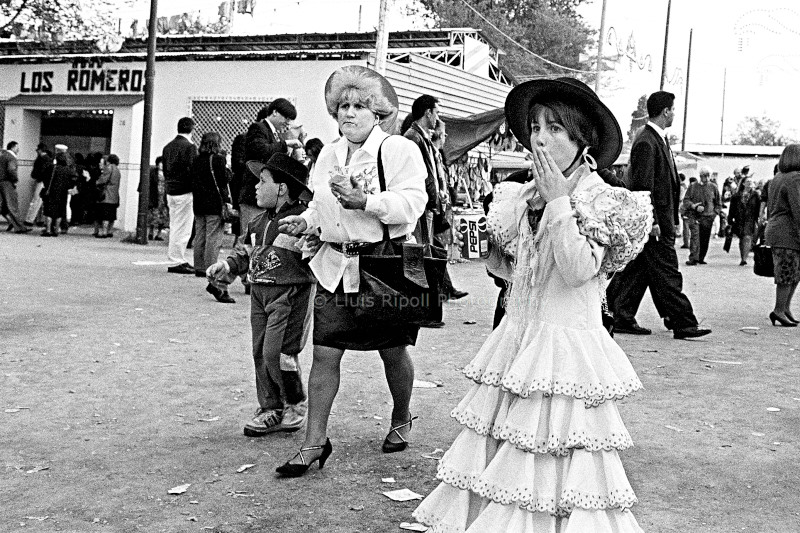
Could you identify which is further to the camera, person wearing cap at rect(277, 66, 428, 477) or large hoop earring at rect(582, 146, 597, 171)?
person wearing cap at rect(277, 66, 428, 477)

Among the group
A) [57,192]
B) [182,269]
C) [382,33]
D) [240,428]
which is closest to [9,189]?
[57,192]

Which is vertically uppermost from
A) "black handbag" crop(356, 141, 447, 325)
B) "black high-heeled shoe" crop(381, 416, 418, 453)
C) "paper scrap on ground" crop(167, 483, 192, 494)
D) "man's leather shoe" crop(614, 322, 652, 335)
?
"black handbag" crop(356, 141, 447, 325)

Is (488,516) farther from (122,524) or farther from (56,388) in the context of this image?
(56,388)

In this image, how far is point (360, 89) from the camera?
4.75 m

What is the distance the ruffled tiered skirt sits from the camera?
10.4 ft

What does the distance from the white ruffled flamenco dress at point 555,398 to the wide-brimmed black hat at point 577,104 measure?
0.13 meters

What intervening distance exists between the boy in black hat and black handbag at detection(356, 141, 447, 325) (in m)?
0.62

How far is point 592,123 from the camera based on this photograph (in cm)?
345

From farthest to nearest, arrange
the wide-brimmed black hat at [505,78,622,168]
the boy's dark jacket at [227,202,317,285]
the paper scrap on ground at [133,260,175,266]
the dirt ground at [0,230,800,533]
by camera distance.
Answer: the paper scrap on ground at [133,260,175,266] → the boy's dark jacket at [227,202,317,285] → the dirt ground at [0,230,800,533] → the wide-brimmed black hat at [505,78,622,168]

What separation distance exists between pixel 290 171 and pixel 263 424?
1372 mm

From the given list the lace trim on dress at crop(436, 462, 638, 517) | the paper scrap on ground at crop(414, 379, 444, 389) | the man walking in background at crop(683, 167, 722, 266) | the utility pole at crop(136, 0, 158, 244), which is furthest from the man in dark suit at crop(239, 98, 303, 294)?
the man walking in background at crop(683, 167, 722, 266)

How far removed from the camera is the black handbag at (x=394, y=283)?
471 centimetres

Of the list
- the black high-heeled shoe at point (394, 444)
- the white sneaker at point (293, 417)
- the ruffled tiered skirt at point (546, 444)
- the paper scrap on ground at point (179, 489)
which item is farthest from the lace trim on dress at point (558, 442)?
the white sneaker at point (293, 417)

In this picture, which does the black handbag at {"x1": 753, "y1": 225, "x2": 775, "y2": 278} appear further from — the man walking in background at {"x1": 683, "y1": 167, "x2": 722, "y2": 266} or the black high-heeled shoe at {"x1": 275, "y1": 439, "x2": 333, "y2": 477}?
the man walking in background at {"x1": 683, "y1": 167, "x2": 722, "y2": 266}
